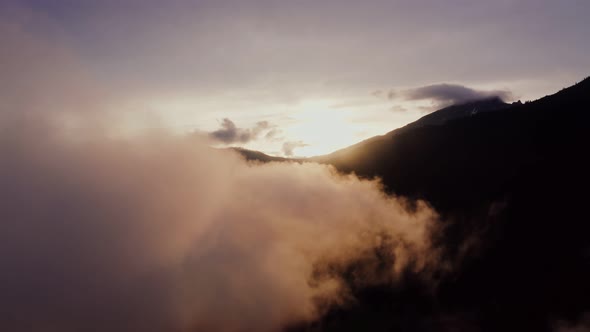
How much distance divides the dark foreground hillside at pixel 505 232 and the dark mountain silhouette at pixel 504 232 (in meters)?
0.18

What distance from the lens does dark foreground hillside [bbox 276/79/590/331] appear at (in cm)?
6116

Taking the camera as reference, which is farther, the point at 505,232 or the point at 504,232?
the point at 504,232

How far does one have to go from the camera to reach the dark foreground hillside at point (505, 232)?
6116 cm

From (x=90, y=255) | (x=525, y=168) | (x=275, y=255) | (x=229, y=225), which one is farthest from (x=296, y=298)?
(x=525, y=168)

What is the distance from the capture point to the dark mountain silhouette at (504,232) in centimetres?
6125

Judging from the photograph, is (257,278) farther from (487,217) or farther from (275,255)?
(487,217)

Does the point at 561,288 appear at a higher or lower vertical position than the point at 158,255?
lower

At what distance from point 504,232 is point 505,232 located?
190 millimetres

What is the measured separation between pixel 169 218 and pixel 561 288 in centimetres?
10098

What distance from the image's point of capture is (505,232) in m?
79.6

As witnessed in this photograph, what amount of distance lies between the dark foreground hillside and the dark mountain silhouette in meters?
0.18

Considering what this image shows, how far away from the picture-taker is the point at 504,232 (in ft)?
261

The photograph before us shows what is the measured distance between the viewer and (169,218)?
119250mm

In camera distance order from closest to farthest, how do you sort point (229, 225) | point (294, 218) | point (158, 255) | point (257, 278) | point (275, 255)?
point (257, 278)
point (275, 255)
point (158, 255)
point (229, 225)
point (294, 218)
